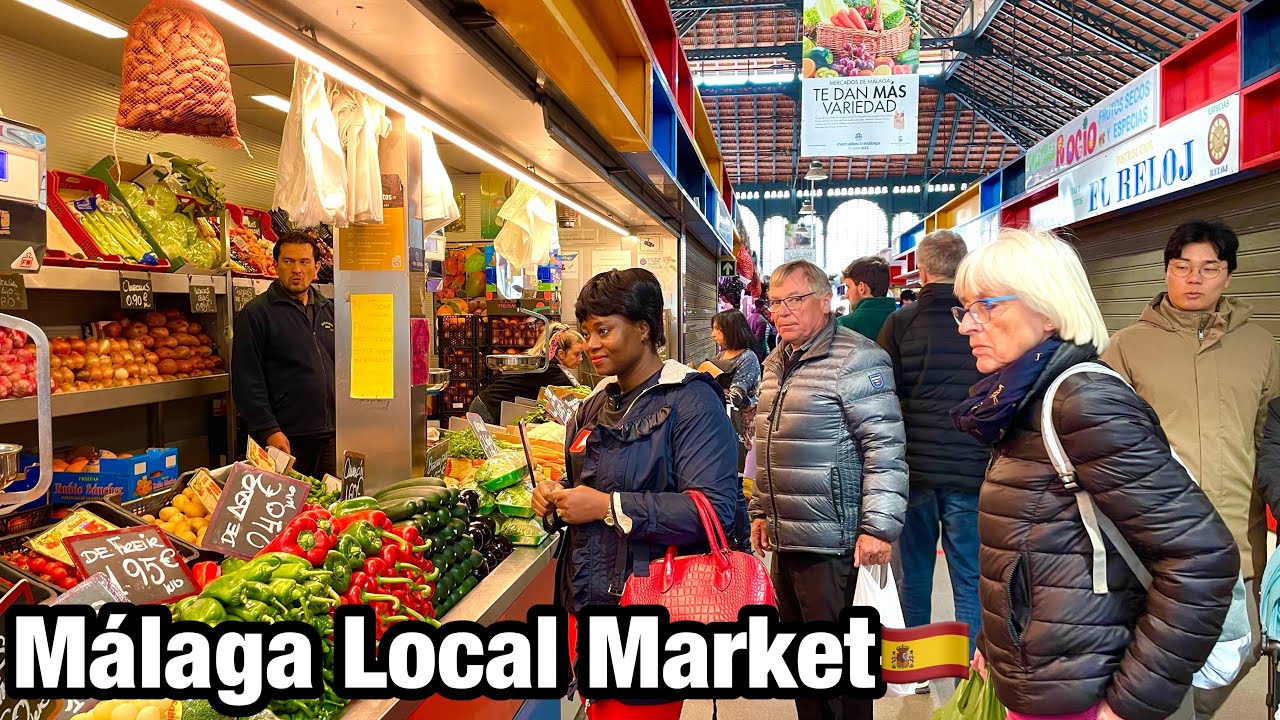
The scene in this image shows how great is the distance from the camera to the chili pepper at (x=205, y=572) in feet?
8.12

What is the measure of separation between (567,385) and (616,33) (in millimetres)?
2711

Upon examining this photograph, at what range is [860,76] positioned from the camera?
26.2 ft

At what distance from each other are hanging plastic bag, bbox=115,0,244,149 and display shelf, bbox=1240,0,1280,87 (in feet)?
16.5

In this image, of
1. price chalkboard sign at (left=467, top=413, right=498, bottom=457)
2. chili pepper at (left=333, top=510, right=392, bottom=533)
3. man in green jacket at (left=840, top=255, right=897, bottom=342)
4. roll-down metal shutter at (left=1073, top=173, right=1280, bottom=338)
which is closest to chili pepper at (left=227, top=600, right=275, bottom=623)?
chili pepper at (left=333, top=510, right=392, bottom=533)

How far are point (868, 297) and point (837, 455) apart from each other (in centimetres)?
202

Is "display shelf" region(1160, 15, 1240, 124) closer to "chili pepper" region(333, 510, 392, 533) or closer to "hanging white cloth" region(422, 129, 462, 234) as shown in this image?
"hanging white cloth" region(422, 129, 462, 234)

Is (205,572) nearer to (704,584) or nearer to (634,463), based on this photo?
(634,463)

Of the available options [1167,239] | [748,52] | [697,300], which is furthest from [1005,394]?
[748,52]

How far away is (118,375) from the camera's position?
4730 millimetres

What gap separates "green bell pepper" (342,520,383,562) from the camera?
7.90 feet

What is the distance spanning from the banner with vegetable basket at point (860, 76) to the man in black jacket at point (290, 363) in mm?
4661

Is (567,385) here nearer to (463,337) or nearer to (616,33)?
(463,337)

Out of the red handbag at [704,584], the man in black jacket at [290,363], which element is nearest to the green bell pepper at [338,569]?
the red handbag at [704,584]

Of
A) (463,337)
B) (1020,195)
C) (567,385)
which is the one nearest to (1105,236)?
(1020,195)
